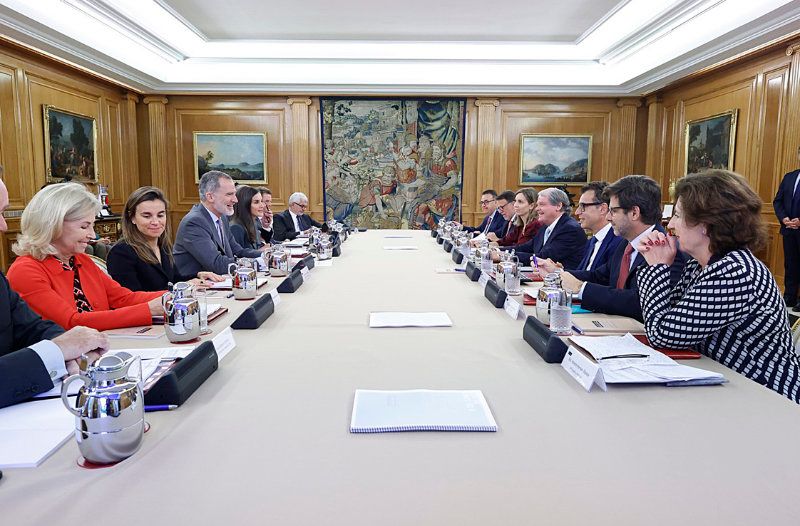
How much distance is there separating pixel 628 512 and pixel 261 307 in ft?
5.42

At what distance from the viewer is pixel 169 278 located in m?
3.27

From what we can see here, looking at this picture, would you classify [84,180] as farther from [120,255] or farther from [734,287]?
[734,287]

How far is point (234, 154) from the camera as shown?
34.1 ft

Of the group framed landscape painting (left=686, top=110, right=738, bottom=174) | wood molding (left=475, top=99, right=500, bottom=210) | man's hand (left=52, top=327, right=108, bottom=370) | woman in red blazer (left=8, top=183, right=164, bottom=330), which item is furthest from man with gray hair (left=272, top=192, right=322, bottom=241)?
man's hand (left=52, top=327, right=108, bottom=370)

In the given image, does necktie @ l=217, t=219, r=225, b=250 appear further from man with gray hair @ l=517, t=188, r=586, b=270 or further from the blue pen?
the blue pen

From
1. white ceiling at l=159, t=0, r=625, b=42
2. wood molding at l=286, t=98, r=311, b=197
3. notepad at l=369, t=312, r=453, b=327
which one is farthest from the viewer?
wood molding at l=286, t=98, r=311, b=197

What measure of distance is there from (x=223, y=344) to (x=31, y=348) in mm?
522

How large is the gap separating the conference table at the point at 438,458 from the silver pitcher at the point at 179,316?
22cm

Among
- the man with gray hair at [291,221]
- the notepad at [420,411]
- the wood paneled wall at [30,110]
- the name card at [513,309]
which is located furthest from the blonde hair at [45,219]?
the wood paneled wall at [30,110]

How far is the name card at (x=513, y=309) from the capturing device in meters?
2.34


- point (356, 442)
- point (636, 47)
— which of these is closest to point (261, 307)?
point (356, 442)

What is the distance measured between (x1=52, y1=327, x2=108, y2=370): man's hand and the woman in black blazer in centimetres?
139

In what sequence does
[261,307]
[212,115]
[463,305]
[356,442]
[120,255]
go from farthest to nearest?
1. [212,115]
2. [120,255]
3. [463,305]
4. [261,307]
5. [356,442]

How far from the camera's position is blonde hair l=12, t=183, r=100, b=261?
2.18m
